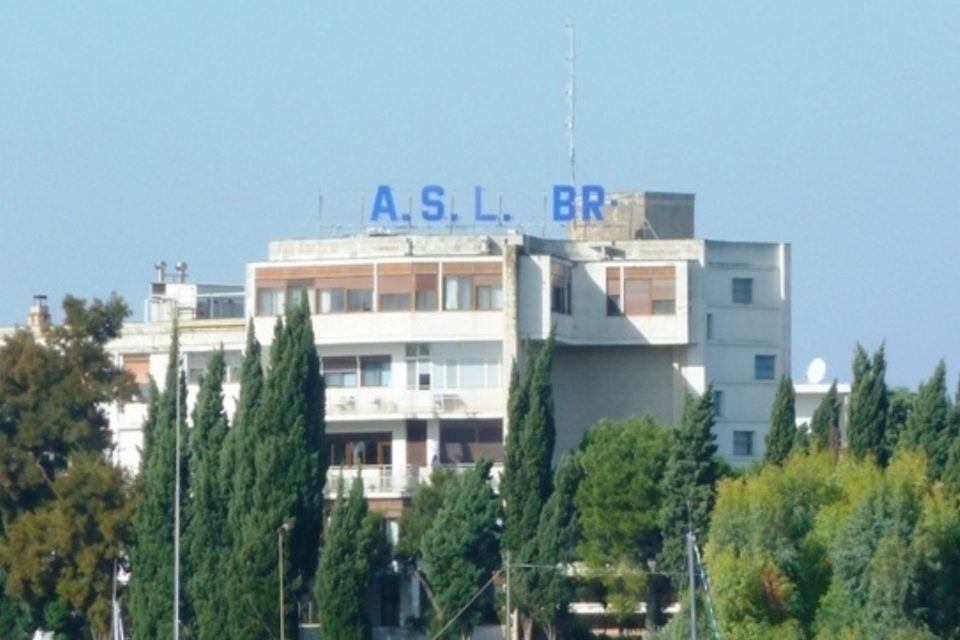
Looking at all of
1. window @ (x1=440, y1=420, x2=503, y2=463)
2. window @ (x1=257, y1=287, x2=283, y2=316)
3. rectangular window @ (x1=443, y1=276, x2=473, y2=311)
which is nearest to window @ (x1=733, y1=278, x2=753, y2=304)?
window @ (x1=440, y1=420, x2=503, y2=463)

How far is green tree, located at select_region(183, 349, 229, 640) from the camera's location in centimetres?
6900

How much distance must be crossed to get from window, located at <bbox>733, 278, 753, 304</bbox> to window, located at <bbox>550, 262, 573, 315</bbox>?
627 cm

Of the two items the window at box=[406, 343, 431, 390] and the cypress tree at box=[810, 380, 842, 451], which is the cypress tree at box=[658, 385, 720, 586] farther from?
the window at box=[406, 343, 431, 390]

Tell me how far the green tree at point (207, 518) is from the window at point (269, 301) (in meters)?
6.15

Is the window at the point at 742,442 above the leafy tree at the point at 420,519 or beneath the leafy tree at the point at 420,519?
above

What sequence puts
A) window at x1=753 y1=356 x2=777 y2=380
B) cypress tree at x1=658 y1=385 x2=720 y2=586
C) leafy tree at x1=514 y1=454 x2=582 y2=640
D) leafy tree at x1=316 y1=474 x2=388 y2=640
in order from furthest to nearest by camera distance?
1. window at x1=753 y1=356 x2=777 y2=380
2. leafy tree at x1=514 y1=454 x2=582 y2=640
3. cypress tree at x1=658 y1=385 x2=720 y2=586
4. leafy tree at x1=316 y1=474 x2=388 y2=640

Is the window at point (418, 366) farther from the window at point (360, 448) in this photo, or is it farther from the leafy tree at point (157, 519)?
the leafy tree at point (157, 519)

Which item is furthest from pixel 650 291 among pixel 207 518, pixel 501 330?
pixel 207 518

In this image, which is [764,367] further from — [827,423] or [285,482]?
[285,482]

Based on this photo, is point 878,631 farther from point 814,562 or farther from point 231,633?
point 231,633

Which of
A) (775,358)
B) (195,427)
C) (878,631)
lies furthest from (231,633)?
(775,358)

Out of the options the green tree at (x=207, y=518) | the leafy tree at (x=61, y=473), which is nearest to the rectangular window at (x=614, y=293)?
the green tree at (x=207, y=518)

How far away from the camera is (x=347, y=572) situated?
69.1 m

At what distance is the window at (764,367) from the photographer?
83.5 m
